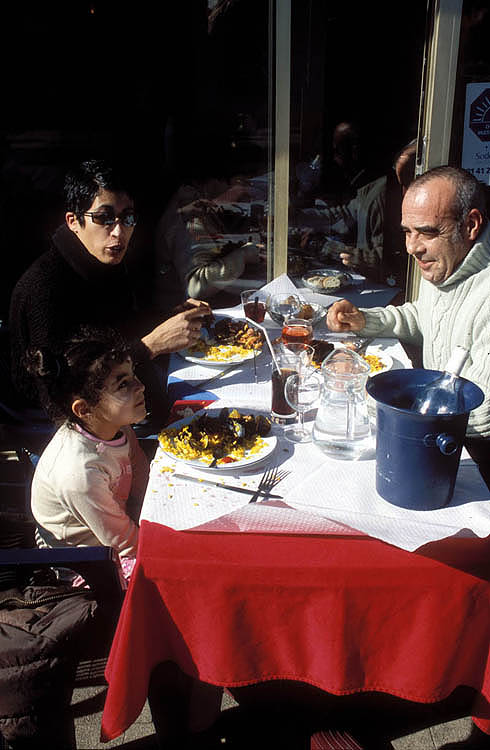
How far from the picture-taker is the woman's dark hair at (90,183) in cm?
262

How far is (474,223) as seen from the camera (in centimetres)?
233

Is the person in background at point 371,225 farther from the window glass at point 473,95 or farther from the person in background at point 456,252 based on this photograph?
the person in background at point 456,252

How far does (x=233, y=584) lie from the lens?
4.54ft

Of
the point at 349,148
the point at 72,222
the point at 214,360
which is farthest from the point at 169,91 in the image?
the point at 214,360

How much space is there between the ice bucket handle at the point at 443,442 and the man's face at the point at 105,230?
1838 mm

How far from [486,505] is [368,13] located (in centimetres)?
430

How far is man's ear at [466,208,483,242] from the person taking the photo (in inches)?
91.1

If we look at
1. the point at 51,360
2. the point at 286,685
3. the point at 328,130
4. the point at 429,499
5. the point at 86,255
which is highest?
the point at 328,130

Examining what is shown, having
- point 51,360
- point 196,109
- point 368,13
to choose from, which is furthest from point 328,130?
point 51,360

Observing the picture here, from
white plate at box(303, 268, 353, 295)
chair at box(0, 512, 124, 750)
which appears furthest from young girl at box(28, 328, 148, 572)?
white plate at box(303, 268, 353, 295)

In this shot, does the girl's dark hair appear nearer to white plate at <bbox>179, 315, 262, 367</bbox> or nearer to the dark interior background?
white plate at <bbox>179, 315, 262, 367</bbox>

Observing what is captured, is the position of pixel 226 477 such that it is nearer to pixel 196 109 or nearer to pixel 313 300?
pixel 313 300

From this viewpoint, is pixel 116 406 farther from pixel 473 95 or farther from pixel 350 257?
pixel 473 95

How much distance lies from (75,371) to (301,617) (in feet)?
3.52
